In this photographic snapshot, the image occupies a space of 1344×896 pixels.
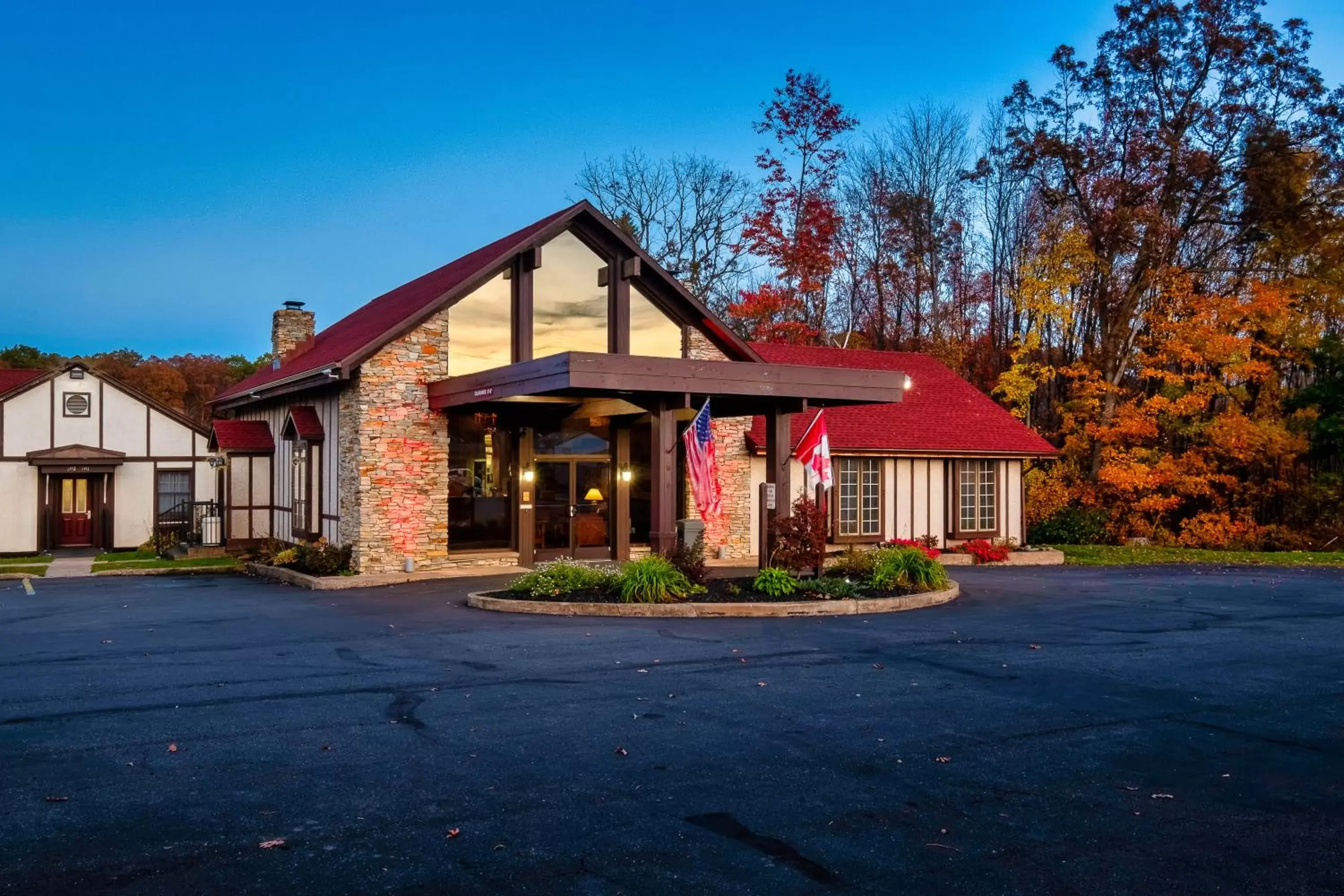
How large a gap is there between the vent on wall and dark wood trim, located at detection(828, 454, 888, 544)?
1945 cm

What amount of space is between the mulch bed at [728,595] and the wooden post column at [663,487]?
0.97 metres

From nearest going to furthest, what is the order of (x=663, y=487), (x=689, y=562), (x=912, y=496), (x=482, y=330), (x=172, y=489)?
(x=689, y=562), (x=663, y=487), (x=482, y=330), (x=912, y=496), (x=172, y=489)

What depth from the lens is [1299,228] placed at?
3069cm

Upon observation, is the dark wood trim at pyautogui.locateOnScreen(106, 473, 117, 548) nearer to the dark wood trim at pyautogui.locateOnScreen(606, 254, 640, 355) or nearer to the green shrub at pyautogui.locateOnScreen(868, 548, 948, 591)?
the dark wood trim at pyautogui.locateOnScreen(606, 254, 640, 355)

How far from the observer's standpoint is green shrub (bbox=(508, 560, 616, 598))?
15328 mm

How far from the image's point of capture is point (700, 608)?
14414 mm

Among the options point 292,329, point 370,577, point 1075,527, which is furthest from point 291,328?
point 1075,527

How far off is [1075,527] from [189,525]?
23945mm

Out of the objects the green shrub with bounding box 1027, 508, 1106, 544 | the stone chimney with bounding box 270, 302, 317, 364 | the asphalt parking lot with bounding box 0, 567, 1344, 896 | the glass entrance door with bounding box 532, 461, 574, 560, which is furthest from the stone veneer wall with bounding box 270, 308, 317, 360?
the green shrub with bounding box 1027, 508, 1106, 544

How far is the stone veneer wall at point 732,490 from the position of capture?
23000 mm

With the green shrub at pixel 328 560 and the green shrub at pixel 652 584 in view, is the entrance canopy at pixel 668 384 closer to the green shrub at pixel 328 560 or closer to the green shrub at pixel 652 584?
the green shrub at pixel 652 584

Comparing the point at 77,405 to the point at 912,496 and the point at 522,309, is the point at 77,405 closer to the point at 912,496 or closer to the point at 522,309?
the point at 522,309

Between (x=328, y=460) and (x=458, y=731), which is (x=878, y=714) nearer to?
(x=458, y=731)

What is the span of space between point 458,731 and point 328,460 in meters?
14.3
